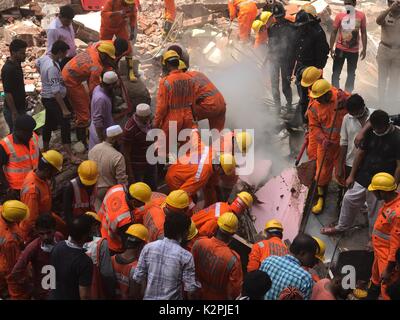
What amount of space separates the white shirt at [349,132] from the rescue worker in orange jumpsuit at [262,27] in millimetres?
3827

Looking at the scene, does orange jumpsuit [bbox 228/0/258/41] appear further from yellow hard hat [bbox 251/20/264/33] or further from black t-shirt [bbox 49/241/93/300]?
black t-shirt [bbox 49/241/93/300]

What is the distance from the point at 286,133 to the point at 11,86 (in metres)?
4.05

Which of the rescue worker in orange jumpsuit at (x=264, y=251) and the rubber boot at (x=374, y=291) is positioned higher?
the rescue worker in orange jumpsuit at (x=264, y=251)

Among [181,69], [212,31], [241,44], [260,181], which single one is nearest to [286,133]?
[260,181]

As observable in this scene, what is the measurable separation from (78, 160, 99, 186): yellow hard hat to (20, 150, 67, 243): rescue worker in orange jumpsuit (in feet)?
0.77

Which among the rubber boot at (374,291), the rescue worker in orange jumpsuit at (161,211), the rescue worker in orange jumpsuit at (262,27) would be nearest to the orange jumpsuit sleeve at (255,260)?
the rescue worker in orange jumpsuit at (161,211)

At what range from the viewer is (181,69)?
6957 millimetres

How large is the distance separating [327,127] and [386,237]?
179 cm

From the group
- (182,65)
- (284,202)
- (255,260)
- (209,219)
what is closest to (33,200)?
(209,219)

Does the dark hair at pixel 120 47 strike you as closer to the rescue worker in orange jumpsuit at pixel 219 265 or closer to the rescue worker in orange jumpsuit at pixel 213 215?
the rescue worker in orange jumpsuit at pixel 213 215

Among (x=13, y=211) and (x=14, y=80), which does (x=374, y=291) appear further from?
(x=14, y=80)

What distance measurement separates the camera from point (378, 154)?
5.59 metres

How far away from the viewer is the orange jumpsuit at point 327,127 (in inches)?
244

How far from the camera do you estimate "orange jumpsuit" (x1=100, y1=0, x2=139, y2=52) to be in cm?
801
